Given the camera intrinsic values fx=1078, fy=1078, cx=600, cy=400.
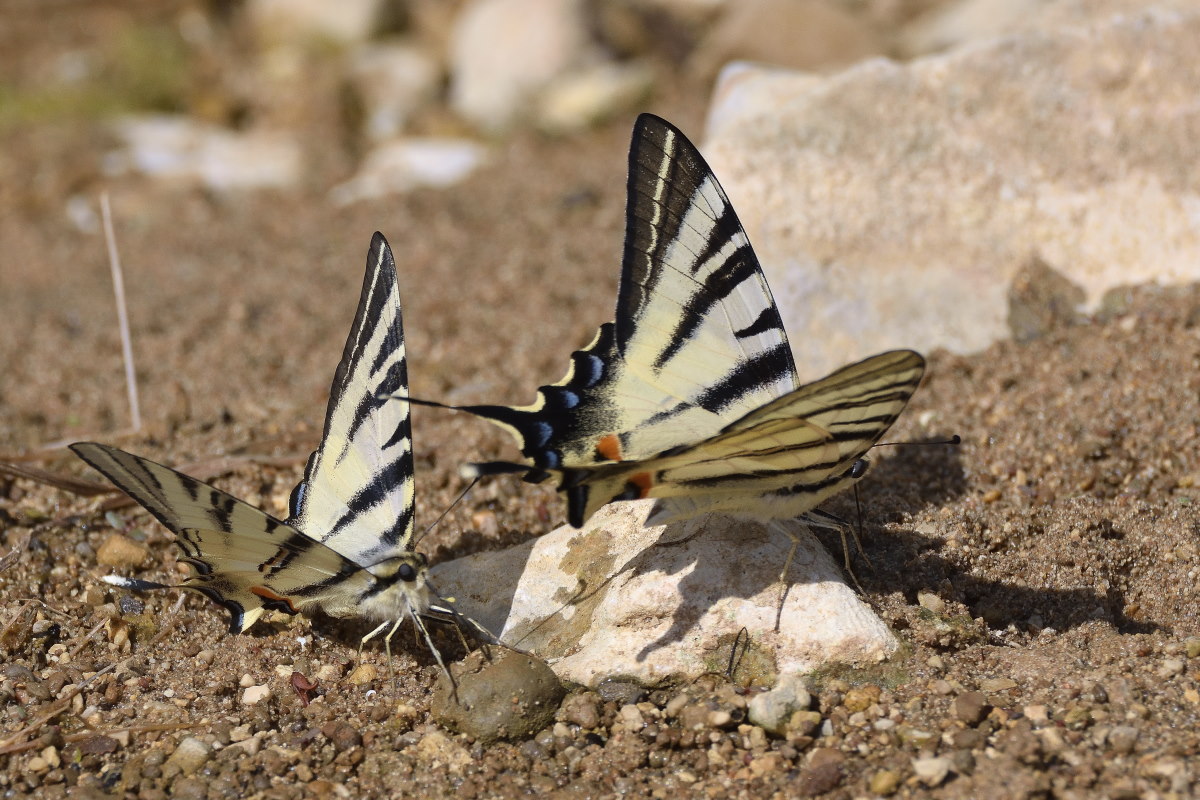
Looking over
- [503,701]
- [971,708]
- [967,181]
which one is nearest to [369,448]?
[503,701]

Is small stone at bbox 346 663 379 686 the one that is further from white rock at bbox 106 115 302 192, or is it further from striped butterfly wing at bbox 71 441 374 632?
white rock at bbox 106 115 302 192

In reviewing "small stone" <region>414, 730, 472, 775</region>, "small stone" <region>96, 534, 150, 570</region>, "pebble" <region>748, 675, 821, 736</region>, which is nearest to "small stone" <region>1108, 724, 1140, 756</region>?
"pebble" <region>748, 675, 821, 736</region>

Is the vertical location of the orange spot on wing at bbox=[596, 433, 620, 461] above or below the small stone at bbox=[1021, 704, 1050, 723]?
above

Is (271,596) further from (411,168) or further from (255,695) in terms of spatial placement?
(411,168)

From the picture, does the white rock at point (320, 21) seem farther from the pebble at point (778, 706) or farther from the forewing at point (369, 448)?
the pebble at point (778, 706)

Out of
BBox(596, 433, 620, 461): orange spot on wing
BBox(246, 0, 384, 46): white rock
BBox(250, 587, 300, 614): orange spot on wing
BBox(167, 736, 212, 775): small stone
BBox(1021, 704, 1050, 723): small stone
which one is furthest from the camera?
BBox(246, 0, 384, 46): white rock

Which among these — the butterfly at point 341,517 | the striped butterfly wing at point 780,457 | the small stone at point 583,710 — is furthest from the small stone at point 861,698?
the butterfly at point 341,517

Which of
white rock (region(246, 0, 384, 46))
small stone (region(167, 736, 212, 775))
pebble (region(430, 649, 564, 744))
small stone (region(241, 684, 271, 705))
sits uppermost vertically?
white rock (region(246, 0, 384, 46))
